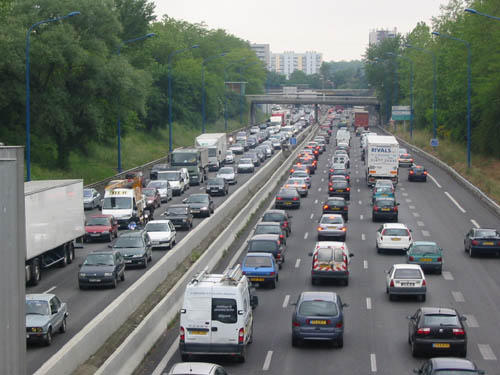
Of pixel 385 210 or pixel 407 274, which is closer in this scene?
pixel 407 274

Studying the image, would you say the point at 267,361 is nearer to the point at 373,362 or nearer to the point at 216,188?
Result: the point at 373,362

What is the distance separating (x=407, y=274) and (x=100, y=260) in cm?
1097

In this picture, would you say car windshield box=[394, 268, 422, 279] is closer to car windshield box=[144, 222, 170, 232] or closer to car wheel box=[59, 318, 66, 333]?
car wheel box=[59, 318, 66, 333]

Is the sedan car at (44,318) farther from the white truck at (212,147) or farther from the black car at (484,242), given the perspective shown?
the white truck at (212,147)

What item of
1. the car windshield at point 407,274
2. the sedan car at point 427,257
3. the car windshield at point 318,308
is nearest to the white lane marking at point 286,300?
the car windshield at point 407,274

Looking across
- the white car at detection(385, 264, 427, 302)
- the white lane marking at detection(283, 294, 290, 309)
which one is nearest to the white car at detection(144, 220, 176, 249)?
the white lane marking at detection(283, 294, 290, 309)

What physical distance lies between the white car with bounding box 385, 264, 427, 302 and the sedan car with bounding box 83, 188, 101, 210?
28.1 metres

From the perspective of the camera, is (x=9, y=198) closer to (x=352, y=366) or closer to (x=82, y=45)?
(x=352, y=366)

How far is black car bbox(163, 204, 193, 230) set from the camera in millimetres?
46719

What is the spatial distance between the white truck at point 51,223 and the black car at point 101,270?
6.90 ft

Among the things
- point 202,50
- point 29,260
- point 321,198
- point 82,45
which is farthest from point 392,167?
point 202,50

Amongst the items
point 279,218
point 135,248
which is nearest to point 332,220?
point 279,218

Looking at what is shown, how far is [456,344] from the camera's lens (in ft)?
78.3

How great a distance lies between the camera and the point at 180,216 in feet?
154
